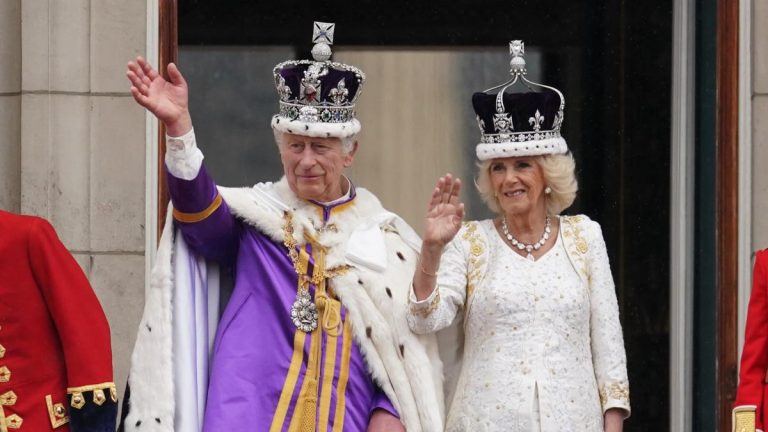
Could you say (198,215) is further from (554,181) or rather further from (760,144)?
(760,144)

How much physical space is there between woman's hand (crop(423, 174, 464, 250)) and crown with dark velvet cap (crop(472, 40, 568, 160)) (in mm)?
331

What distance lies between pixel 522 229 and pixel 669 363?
7.20ft

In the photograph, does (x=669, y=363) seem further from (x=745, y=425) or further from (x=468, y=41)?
(x=745, y=425)

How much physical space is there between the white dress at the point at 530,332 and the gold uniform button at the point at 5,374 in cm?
138

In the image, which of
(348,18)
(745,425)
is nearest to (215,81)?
(348,18)

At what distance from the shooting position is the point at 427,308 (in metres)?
7.23

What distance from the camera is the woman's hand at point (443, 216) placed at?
711 centimetres

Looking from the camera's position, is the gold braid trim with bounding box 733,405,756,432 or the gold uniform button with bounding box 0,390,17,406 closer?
the gold uniform button with bounding box 0,390,17,406

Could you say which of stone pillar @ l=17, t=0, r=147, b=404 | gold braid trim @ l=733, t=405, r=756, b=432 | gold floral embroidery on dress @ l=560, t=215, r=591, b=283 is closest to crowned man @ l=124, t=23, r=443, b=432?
gold floral embroidery on dress @ l=560, t=215, r=591, b=283

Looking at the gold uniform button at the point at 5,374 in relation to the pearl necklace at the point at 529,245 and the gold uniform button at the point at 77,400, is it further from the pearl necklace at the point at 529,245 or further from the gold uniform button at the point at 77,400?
the pearl necklace at the point at 529,245

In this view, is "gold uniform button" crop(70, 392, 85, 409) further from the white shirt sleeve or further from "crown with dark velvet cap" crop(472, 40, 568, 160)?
"crown with dark velvet cap" crop(472, 40, 568, 160)

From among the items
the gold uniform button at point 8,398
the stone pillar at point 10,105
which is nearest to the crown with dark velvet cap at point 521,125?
the gold uniform button at point 8,398

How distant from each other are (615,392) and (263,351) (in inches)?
46.1

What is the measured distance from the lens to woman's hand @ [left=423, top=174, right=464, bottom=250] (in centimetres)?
711
